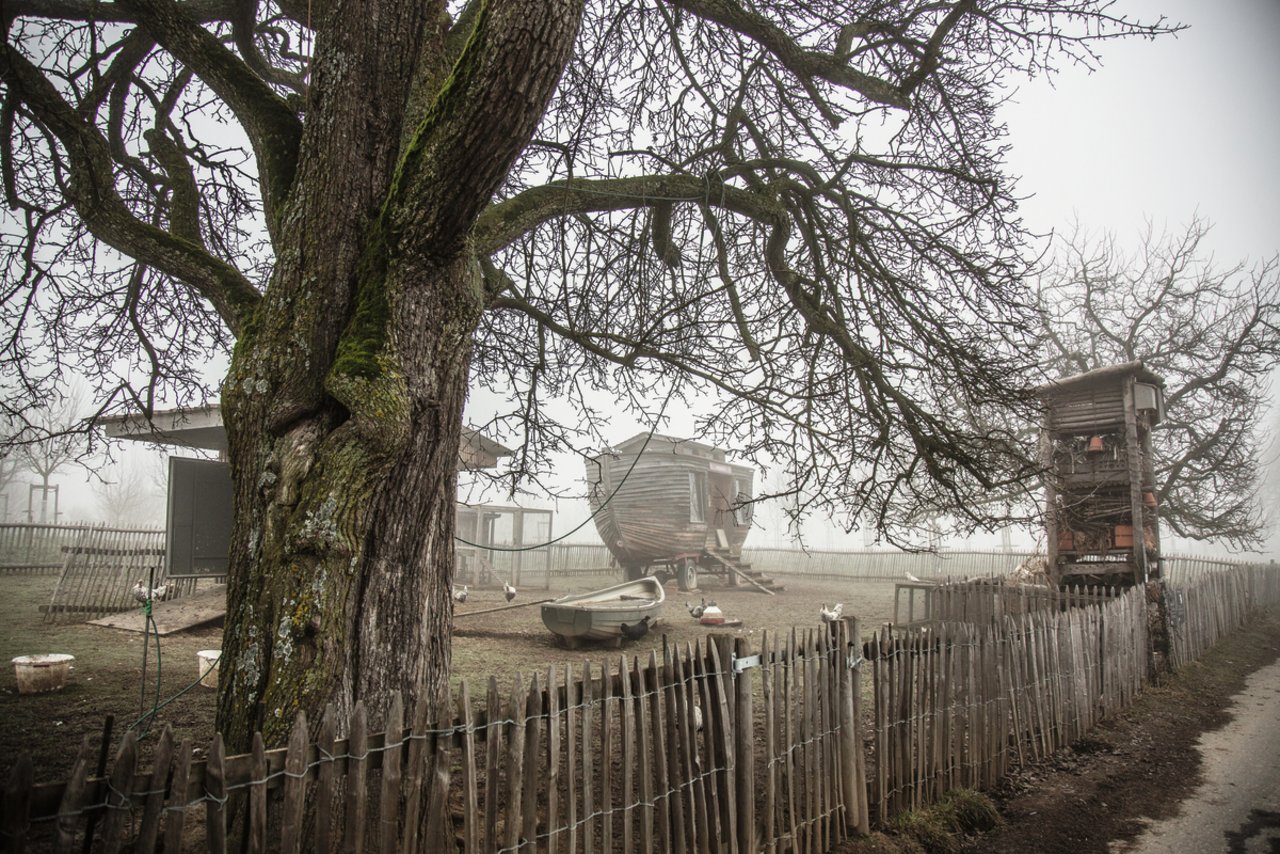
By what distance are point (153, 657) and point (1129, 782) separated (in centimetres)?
→ 1046

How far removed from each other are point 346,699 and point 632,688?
1305mm

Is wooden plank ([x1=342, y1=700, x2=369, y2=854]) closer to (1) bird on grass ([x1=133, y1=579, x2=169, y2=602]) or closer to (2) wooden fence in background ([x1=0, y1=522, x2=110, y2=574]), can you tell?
(1) bird on grass ([x1=133, y1=579, x2=169, y2=602])

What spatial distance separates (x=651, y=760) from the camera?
11.1 ft

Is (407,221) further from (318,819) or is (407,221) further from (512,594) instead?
(512,594)

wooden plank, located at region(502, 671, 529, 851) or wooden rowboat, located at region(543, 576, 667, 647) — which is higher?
wooden plank, located at region(502, 671, 529, 851)

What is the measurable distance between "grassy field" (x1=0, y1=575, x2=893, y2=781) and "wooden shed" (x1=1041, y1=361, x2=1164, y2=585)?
12.6ft

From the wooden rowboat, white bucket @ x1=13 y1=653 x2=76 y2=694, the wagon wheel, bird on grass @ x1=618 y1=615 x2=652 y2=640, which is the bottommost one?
the wagon wheel

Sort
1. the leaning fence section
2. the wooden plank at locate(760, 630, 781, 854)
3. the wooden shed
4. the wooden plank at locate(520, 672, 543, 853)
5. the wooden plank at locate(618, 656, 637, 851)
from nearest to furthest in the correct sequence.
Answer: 1. the wooden plank at locate(520, 672, 543, 853)
2. the wooden plank at locate(618, 656, 637, 851)
3. the wooden plank at locate(760, 630, 781, 854)
4. the wooden shed
5. the leaning fence section

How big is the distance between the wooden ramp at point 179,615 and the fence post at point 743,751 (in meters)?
9.12

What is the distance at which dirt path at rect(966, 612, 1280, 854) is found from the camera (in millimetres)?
4457

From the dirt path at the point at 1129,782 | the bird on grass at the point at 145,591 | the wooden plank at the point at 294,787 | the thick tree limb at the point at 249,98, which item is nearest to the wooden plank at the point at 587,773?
the wooden plank at the point at 294,787

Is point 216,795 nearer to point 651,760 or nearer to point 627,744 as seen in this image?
point 627,744

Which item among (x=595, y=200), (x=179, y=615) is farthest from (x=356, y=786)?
(x=179, y=615)

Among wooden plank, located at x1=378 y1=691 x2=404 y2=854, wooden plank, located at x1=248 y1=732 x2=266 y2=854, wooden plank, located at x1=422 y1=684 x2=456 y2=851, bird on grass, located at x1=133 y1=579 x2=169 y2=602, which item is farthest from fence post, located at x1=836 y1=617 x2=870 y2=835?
bird on grass, located at x1=133 y1=579 x2=169 y2=602
